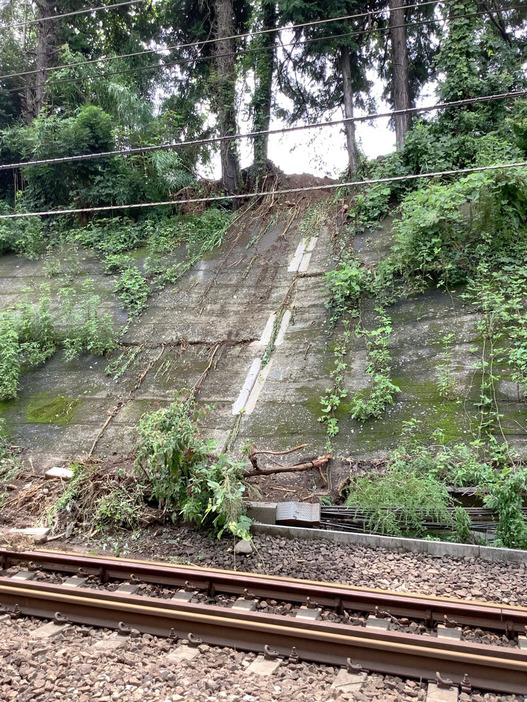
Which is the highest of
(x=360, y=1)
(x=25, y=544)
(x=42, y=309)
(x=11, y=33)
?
(x=11, y=33)

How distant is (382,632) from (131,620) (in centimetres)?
191

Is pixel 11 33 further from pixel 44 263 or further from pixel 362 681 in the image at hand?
pixel 362 681

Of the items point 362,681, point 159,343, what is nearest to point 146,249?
point 159,343

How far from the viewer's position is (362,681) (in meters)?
3.40

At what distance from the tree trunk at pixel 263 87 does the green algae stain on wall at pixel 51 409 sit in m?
8.95

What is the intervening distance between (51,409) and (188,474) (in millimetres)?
4325

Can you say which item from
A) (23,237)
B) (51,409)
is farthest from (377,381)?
(23,237)

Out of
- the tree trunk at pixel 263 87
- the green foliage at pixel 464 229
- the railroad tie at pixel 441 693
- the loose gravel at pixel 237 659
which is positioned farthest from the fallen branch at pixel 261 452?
the tree trunk at pixel 263 87

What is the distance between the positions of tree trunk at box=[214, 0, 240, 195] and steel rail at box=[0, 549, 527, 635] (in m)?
11.9

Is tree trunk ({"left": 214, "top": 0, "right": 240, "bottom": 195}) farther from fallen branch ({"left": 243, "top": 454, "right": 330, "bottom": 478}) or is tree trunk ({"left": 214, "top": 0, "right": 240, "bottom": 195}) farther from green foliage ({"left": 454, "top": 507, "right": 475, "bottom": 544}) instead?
green foliage ({"left": 454, "top": 507, "right": 475, "bottom": 544})

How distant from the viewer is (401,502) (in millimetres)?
6141

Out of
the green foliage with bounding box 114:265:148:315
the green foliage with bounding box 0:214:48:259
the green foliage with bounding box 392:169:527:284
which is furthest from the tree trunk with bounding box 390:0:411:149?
the green foliage with bounding box 0:214:48:259

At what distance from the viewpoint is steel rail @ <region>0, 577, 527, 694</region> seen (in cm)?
342

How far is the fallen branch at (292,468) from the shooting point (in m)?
7.07
